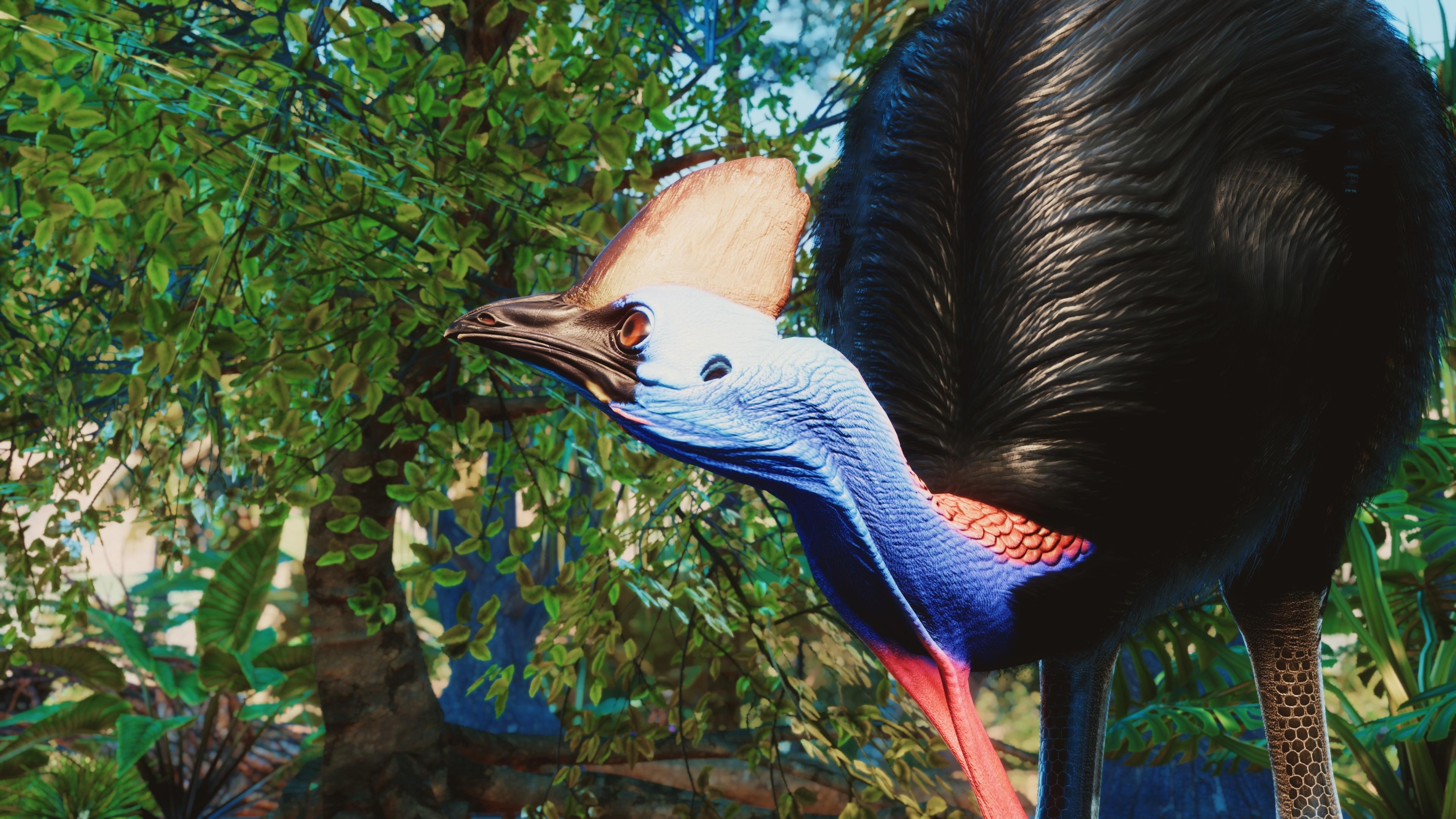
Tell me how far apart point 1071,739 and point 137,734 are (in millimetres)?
3553

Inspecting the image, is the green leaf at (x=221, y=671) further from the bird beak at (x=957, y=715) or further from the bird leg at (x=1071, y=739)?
the bird beak at (x=957, y=715)

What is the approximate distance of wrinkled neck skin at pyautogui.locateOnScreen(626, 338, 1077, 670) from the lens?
2.83ft

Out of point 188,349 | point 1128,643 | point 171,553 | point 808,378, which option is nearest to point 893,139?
point 808,378

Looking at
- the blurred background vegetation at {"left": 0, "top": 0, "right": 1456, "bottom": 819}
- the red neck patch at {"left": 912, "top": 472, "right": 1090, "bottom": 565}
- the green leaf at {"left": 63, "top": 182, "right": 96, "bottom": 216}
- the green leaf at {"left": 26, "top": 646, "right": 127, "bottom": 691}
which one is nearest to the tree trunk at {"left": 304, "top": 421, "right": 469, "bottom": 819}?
the blurred background vegetation at {"left": 0, "top": 0, "right": 1456, "bottom": 819}

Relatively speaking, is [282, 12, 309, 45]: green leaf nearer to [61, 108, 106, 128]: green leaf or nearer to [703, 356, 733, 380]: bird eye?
[61, 108, 106, 128]: green leaf

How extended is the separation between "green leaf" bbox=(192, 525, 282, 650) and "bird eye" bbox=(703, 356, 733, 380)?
3726 millimetres

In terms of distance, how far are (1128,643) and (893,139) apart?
92.5 inches

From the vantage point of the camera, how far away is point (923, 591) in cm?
98

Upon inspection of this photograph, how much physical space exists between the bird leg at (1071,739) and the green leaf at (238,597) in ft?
11.0

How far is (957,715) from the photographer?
98 cm

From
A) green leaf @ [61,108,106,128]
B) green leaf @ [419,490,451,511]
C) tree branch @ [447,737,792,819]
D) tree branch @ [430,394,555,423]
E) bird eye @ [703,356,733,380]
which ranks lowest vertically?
tree branch @ [447,737,792,819]

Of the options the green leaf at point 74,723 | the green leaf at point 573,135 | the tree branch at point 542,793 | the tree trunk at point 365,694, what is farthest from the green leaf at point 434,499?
the green leaf at point 74,723

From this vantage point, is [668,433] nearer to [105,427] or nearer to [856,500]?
[856,500]

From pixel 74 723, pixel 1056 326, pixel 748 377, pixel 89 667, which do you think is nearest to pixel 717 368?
pixel 748 377
